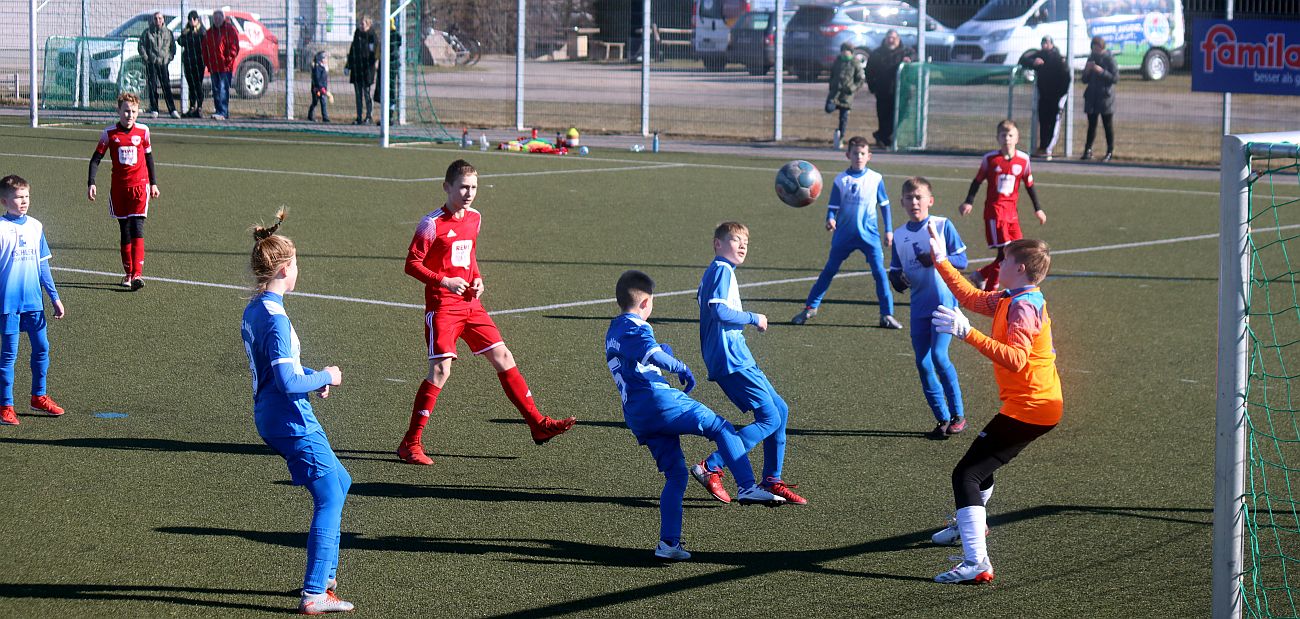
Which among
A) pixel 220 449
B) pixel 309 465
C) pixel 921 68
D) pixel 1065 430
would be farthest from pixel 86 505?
pixel 921 68

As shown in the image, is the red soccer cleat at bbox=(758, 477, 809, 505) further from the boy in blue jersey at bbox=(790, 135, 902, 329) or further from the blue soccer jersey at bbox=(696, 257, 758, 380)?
the boy in blue jersey at bbox=(790, 135, 902, 329)

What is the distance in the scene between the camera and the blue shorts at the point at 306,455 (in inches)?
234

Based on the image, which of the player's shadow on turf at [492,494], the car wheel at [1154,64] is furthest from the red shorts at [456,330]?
the car wheel at [1154,64]

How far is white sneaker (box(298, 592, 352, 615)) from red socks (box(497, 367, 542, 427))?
2.72 metres

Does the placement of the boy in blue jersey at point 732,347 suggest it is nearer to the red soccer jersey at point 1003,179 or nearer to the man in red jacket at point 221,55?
the red soccer jersey at point 1003,179

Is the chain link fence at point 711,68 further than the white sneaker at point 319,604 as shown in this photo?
Yes

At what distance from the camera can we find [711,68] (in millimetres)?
33125

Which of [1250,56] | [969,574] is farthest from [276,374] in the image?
[1250,56]

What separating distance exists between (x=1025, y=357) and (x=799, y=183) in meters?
5.45

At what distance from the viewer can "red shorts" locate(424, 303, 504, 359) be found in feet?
28.1

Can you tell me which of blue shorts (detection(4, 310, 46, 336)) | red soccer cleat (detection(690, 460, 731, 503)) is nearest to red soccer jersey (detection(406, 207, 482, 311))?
red soccer cleat (detection(690, 460, 731, 503))

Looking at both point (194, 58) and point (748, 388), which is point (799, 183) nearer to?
point (748, 388)

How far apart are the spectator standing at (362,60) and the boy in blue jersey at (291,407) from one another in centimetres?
2680

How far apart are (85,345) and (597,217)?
30.9ft
